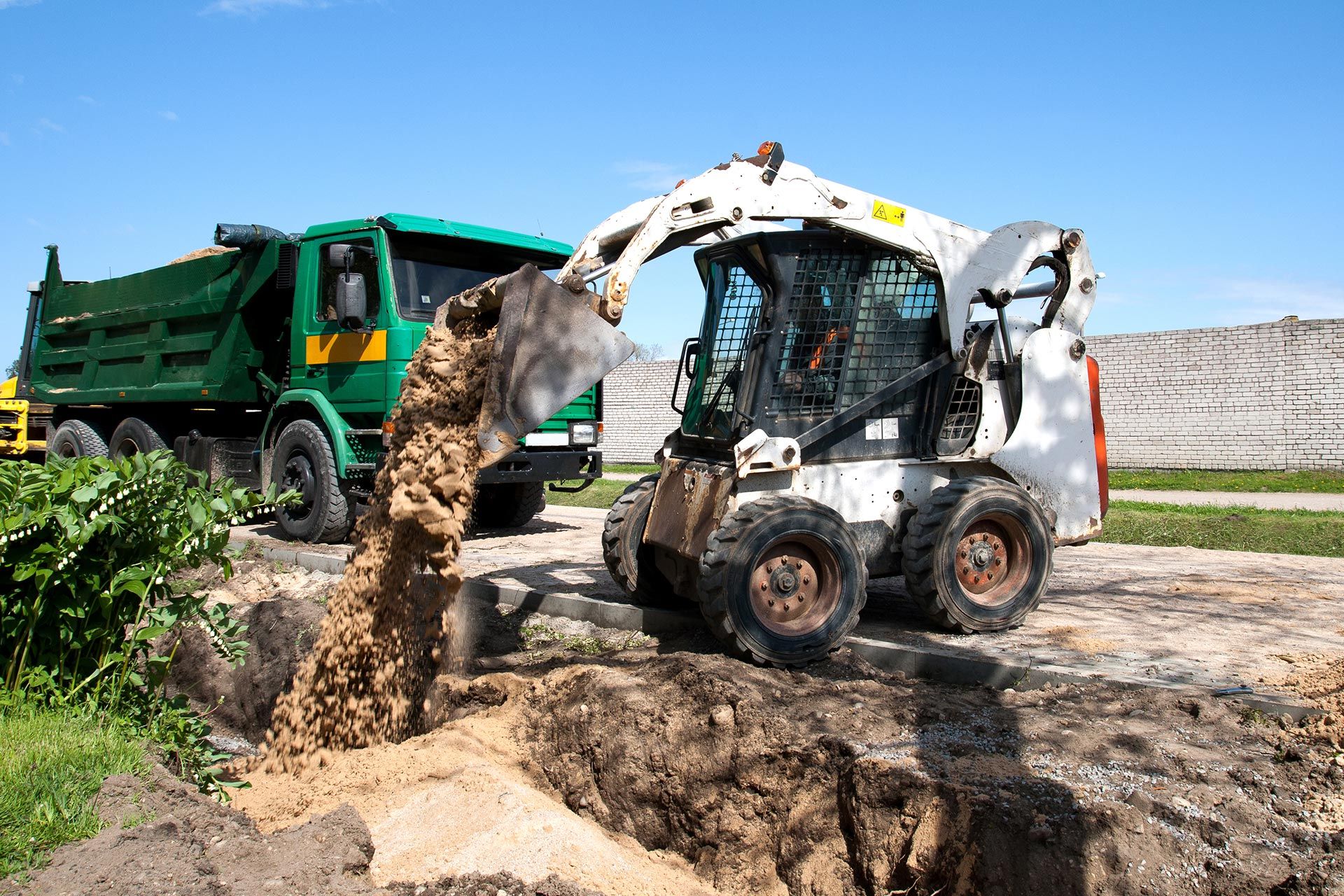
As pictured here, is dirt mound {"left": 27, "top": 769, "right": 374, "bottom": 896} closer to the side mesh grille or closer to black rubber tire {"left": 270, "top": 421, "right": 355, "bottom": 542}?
the side mesh grille

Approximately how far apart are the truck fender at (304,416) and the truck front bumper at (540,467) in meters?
1.35

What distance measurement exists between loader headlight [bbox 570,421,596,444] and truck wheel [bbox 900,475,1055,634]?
4928 mm

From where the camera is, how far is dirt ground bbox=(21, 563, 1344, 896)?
318 centimetres

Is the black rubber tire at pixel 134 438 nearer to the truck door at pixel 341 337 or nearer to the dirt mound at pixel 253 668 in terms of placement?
the truck door at pixel 341 337

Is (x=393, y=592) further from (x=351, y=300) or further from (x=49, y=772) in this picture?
(x=351, y=300)

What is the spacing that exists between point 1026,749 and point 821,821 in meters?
0.86

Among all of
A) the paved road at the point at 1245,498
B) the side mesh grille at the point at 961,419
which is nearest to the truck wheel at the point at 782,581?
the side mesh grille at the point at 961,419

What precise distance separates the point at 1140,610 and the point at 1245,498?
9118 mm

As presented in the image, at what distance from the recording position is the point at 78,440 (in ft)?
→ 43.2

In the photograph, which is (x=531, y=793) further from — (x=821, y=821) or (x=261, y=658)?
(x=261, y=658)

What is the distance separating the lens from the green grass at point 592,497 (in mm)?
14875

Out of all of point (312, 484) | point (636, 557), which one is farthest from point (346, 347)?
point (636, 557)

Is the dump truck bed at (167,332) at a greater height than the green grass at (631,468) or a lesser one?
greater

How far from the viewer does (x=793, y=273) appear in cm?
573
